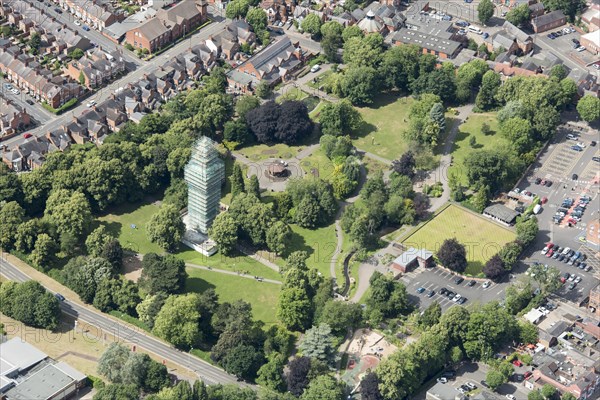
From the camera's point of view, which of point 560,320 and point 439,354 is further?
point 560,320

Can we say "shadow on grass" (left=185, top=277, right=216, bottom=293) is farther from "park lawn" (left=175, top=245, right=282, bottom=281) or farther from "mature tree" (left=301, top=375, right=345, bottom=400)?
"mature tree" (left=301, top=375, right=345, bottom=400)

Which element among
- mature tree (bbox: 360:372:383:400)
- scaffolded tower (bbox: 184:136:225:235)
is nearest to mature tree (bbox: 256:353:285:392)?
mature tree (bbox: 360:372:383:400)

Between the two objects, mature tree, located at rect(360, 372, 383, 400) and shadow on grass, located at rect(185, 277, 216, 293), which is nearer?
mature tree, located at rect(360, 372, 383, 400)

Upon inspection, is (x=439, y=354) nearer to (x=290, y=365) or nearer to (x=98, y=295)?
(x=290, y=365)

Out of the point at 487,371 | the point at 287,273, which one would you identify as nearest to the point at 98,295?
the point at 287,273

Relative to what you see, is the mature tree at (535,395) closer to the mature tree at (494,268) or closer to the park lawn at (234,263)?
the mature tree at (494,268)

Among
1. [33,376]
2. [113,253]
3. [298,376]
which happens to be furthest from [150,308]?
[298,376]

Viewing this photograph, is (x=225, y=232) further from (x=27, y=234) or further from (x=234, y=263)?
(x=27, y=234)
